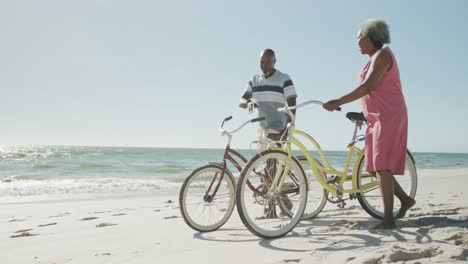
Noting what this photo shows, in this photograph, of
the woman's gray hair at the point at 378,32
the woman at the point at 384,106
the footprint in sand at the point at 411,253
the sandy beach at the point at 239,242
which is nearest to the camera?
the footprint in sand at the point at 411,253

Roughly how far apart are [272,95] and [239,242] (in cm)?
191

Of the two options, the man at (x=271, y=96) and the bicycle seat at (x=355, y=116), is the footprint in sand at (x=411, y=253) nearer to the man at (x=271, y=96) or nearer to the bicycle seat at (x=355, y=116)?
the bicycle seat at (x=355, y=116)

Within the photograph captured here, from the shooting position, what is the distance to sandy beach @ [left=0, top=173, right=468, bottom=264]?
2607mm

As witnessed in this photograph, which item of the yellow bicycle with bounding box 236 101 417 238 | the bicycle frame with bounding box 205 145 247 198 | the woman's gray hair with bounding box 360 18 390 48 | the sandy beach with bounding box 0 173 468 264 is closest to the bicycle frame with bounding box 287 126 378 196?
the yellow bicycle with bounding box 236 101 417 238

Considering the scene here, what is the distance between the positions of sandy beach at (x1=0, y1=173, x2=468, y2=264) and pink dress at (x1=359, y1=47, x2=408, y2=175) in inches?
23.7

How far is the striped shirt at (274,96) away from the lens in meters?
4.55

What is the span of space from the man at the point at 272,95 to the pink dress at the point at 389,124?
1.32 meters

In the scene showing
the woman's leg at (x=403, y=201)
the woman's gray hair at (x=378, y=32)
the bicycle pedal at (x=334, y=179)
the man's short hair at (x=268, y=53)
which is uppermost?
the man's short hair at (x=268, y=53)

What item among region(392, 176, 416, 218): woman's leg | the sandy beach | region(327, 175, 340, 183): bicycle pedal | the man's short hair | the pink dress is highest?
the man's short hair

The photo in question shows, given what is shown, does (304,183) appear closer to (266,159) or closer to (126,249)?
(266,159)

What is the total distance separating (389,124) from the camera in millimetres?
3256

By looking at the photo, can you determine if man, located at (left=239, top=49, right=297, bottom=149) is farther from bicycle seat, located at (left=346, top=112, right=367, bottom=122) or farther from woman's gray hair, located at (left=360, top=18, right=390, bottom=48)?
woman's gray hair, located at (left=360, top=18, right=390, bottom=48)

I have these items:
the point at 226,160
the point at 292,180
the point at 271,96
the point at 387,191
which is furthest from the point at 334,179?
the point at 271,96

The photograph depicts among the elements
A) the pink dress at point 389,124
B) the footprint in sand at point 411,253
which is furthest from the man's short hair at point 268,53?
the footprint in sand at point 411,253
